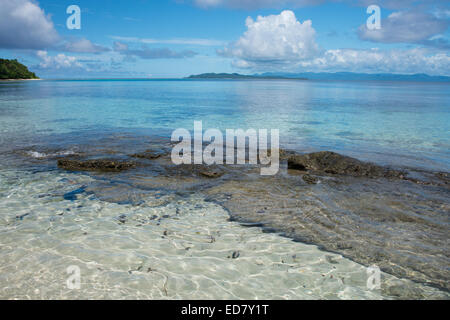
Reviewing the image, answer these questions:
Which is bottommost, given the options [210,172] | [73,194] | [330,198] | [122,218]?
[122,218]

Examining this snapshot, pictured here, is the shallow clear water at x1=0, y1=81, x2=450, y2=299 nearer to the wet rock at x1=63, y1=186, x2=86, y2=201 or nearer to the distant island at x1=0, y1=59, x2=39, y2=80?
the wet rock at x1=63, y1=186, x2=86, y2=201

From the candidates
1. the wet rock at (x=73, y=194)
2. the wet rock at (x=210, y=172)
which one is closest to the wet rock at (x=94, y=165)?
the wet rock at (x=73, y=194)

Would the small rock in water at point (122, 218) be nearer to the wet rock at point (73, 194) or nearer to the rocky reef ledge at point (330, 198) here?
the rocky reef ledge at point (330, 198)

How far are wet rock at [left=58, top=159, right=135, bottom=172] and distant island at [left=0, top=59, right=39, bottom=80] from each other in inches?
6432

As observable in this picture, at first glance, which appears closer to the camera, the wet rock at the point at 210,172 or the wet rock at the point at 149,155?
the wet rock at the point at 210,172

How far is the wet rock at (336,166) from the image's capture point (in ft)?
35.2

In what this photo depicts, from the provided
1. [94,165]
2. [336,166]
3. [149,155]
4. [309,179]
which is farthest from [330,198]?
[94,165]

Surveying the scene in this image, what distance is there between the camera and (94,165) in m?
11.0

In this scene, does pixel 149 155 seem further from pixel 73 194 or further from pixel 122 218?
pixel 122 218

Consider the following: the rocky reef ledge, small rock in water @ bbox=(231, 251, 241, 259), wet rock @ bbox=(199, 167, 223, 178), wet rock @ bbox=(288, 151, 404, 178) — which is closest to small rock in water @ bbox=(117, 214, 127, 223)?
the rocky reef ledge

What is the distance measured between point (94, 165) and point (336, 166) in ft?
29.1

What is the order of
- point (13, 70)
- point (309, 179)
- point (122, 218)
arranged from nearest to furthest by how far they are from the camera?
1. point (122, 218)
2. point (309, 179)
3. point (13, 70)

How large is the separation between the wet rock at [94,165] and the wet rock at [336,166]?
635 cm

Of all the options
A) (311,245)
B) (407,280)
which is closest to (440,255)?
(407,280)
